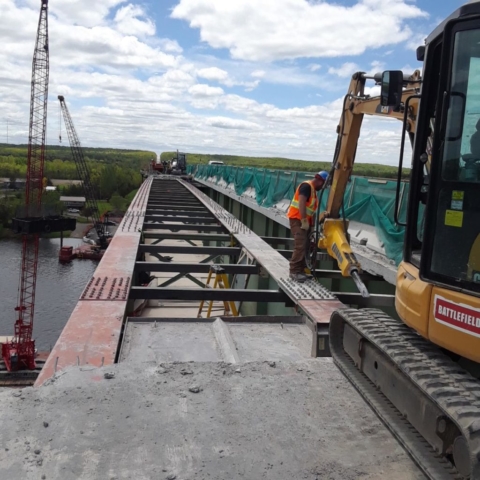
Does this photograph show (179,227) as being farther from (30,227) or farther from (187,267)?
(30,227)

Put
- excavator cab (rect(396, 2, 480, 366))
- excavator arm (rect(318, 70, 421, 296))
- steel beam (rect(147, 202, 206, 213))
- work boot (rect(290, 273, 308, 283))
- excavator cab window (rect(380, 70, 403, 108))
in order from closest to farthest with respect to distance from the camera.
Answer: excavator cab (rect(396, 2, 480, 366))
excavator cab window (rect(380, 70, 403, 108))
excavator arm (rect(318, 70, 421, 296))
work boot (rect(290, 273, 308, 283))
steel beam (rect(147, 202, 206, 213))

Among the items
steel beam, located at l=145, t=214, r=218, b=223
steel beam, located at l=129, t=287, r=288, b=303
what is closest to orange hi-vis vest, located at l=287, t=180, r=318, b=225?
steel beam, located at l=129, t=287, r=288, b=303

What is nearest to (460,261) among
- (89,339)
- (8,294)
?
(89,339)

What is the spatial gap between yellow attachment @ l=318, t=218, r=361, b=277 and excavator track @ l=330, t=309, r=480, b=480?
9.72ft

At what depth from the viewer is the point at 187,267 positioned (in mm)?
9992

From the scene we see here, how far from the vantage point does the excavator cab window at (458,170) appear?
3.54 m

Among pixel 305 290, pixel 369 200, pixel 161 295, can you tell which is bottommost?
pixel 161 295

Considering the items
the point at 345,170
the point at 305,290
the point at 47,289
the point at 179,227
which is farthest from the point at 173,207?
the point at 47,289

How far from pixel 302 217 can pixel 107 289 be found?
3.07 metres

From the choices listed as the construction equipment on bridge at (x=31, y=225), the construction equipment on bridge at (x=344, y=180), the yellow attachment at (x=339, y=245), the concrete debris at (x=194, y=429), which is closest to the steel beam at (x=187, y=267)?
the construction equipment on bridge at (x=344, y=180)

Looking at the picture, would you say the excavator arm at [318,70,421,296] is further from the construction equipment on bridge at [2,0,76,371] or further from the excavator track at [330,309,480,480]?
the construction equipment on bridge at [2,0,76,371]

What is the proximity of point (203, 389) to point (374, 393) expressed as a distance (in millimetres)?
1419

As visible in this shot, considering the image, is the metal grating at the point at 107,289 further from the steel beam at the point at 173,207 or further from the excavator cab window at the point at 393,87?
the steel beam at the point at 173,207

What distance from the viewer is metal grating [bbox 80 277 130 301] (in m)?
7.27
